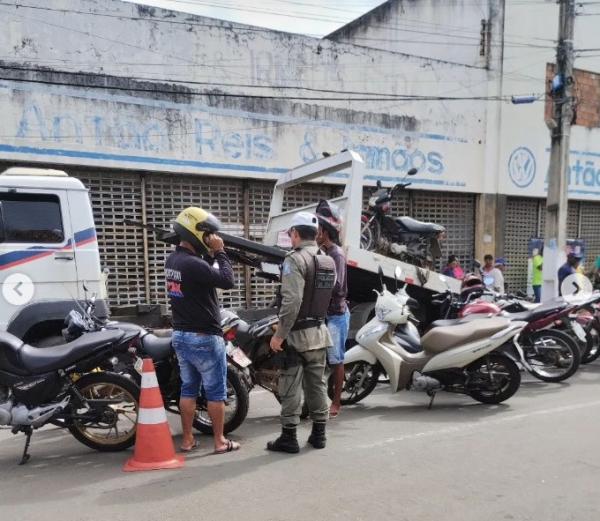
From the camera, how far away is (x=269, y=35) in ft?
36.2

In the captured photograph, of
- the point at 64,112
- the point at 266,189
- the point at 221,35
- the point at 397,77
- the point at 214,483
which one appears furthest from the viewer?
the point at 397,77

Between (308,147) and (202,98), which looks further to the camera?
(308,147)

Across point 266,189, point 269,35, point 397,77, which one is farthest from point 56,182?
point 397,77

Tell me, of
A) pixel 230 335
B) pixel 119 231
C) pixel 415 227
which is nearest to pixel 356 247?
pixel 415 227

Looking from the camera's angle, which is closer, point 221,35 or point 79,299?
point 79,299

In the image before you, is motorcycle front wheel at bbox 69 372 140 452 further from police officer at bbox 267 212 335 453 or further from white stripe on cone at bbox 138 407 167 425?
police officer at bbox 267 212 335 453

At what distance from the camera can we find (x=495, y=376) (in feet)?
18.2

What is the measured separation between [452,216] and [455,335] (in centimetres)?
893

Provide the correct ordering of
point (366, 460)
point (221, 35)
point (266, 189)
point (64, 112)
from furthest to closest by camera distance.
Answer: point (266, 189)
point (221, 35)
point (64, 112)
point (366, 460)

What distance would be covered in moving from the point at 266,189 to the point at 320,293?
736 centimetres

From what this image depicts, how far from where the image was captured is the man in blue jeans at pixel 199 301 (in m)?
4.04

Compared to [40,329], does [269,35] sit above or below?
above

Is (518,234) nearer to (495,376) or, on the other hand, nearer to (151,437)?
(495,376)

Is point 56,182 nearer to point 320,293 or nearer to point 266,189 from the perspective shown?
point 320,293
